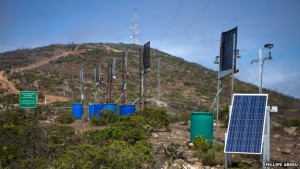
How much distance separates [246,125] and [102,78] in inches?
2085

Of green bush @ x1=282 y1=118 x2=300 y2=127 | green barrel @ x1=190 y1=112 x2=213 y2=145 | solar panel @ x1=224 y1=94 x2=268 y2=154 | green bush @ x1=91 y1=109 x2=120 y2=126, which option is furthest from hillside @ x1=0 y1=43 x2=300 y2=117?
solar panel @ x1=224 y1=94 x2=268 y2=154

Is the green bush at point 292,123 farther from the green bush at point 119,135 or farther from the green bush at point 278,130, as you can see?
the green bush at point 119,135

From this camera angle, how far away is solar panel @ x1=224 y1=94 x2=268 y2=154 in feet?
31.0

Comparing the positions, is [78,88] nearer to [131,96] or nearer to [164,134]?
[131,96]

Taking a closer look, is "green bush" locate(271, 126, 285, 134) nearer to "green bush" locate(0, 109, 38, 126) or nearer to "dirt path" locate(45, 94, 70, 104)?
"green bush" locate(0, 109, 38, 126)

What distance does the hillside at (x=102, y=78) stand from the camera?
50.3m

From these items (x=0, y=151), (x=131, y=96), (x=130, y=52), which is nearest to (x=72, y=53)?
(x=130, y=52)

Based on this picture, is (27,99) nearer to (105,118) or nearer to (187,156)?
(105,118)

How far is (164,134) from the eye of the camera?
17266 mm

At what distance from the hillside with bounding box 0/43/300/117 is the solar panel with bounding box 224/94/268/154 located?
28.9 meters

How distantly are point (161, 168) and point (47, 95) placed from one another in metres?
42.5

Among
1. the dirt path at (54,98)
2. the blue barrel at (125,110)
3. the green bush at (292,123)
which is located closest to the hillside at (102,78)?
the dirt path at (54,98)

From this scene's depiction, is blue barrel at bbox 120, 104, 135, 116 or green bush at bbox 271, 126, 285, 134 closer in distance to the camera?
green bush at bbox 271, 126, 285, 134

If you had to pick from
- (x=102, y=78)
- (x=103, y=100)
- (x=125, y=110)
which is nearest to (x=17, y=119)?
(x=125, y=110)
